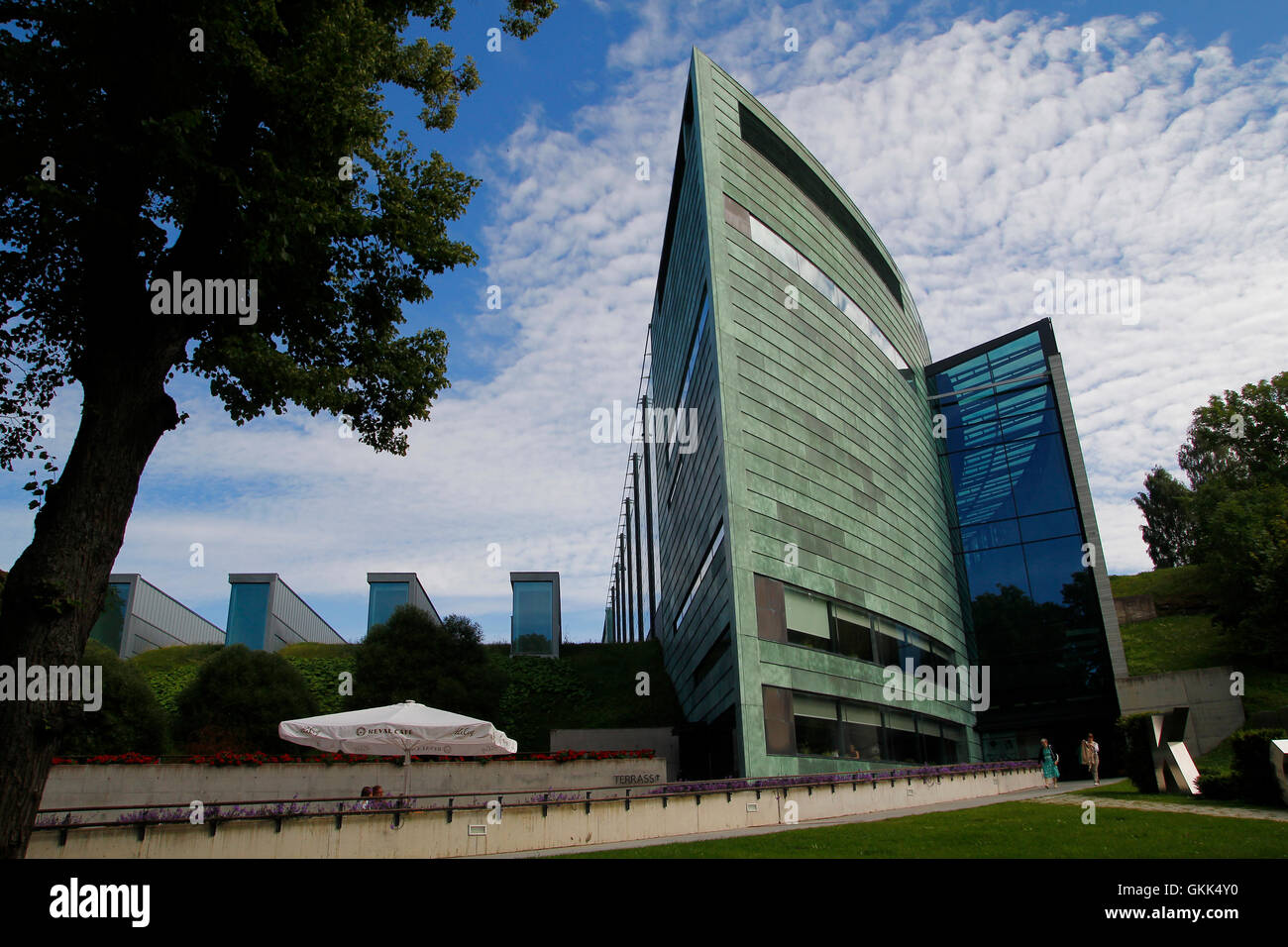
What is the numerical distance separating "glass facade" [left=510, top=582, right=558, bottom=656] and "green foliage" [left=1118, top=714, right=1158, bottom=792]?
33.6 meters

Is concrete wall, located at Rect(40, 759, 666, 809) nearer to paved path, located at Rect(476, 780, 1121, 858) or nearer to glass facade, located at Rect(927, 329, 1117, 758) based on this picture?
paved path, located at Rect(476, 780, 1121, 858)

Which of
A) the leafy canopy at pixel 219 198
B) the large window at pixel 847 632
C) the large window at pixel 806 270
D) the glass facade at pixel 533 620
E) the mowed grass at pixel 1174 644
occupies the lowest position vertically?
the mowed grass at pixel 1174 644

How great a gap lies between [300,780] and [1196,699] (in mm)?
38356

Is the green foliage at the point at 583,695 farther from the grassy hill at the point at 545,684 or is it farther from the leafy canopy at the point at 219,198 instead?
the leafy canopy at the point at 219,198

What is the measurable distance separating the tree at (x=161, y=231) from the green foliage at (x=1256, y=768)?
17.3 meters

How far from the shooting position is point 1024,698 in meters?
41.8

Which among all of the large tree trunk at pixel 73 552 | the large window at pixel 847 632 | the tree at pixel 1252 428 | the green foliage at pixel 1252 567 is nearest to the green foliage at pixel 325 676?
the large window at pixel 847 632

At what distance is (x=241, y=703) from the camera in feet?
101

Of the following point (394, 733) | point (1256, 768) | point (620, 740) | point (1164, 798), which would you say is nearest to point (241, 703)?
point (620, 740)

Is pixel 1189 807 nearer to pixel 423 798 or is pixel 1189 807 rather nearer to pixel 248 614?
pixel 423 798

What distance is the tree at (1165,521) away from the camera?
71312 mm
